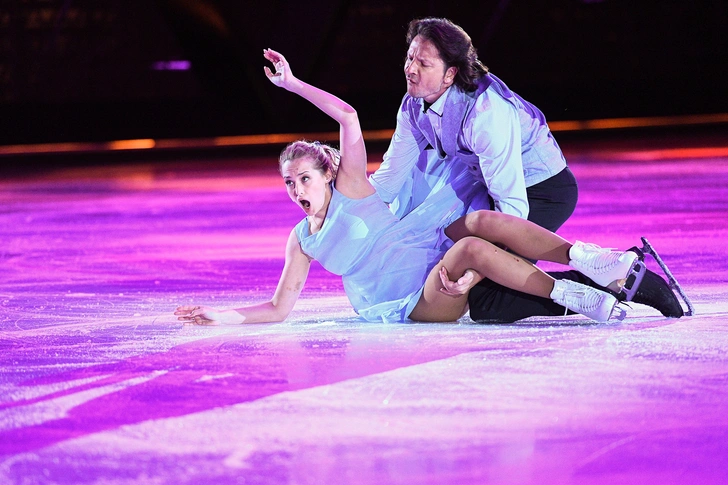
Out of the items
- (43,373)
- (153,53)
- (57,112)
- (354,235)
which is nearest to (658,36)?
(153,53)

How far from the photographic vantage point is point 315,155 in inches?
120

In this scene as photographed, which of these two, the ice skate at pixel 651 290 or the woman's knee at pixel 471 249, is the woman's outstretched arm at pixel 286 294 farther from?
the ice skate at pixel 651 290

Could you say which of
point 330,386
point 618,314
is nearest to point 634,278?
point 618,314

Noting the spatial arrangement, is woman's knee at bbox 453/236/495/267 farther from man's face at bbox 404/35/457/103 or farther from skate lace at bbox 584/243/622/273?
man's face at bbox 404/35/457/103

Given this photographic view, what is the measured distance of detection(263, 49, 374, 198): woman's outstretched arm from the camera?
2.98m

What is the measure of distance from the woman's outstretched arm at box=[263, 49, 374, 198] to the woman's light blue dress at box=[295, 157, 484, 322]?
4 cm

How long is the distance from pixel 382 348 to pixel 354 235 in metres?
0.46

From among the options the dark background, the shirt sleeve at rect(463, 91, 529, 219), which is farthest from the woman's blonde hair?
the dark background

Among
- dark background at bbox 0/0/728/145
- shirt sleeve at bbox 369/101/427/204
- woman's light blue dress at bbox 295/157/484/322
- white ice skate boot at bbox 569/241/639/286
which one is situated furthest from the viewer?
dark background at bbox 0/0/728/145

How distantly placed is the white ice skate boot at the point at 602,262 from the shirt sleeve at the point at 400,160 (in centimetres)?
75

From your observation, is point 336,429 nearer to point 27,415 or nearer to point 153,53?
point 27,415

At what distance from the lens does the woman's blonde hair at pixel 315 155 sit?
3.04 meters

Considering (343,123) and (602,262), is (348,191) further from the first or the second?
(602,262)

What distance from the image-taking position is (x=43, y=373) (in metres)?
2.68
